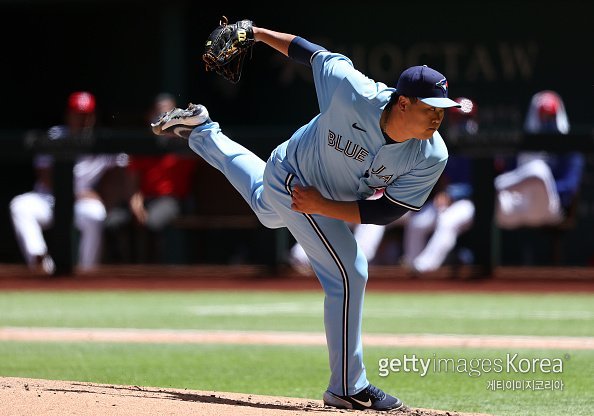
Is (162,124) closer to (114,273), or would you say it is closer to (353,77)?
(353,77)

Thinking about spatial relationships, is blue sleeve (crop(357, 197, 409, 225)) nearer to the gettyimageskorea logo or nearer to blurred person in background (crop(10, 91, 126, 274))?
the gettyimageskorea logo

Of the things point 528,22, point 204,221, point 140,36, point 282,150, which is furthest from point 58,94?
point 282,150

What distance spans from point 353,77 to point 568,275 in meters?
7.61

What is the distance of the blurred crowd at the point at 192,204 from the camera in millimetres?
12336

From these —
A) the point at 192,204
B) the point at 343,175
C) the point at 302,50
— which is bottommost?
the point at 192,204

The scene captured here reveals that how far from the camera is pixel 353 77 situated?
5.44 m

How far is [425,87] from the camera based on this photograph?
16.9 ft

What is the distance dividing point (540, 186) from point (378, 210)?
7.17m

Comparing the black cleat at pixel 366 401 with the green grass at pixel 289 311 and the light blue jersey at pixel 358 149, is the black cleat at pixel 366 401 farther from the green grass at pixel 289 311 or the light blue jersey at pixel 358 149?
the green grass at pixel 289 311

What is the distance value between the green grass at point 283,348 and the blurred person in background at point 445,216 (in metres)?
0.72

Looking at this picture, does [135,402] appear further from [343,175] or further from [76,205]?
[76,205]

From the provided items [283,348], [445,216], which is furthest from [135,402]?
[445,216]

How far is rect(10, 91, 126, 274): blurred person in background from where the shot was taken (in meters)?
12.7

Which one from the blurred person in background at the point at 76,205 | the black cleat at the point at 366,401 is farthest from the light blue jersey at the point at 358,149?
the blurred person in background at the point at 76,205
